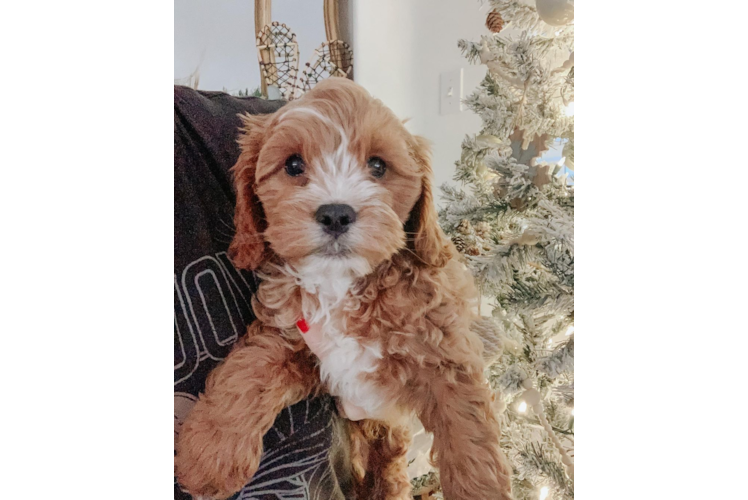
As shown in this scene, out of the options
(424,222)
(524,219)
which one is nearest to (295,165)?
(424,222)

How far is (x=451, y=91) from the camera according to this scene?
91 cm

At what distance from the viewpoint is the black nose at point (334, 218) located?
65cm

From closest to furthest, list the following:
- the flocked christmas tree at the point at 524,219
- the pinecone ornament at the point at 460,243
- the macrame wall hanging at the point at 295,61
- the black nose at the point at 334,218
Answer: the black nose at the point at 334,218 → the macrame wall hanging at the point at 295,61 → the flocked christmas tree at the point at 524,219 → the pinecone ornament at the point at 460,243

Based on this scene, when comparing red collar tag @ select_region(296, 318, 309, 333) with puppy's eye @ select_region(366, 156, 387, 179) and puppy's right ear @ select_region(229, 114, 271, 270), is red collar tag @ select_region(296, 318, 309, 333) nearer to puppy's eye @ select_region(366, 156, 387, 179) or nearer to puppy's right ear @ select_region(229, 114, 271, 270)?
puppy's right ear @ select_region(229, 114, 271, 270)

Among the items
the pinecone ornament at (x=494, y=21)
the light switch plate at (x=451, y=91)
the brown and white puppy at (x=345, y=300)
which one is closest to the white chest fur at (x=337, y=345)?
the brown and white puppy at (x=345, y=300)

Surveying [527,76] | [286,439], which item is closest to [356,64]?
[527,76]

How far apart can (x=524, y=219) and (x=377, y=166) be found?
487mm

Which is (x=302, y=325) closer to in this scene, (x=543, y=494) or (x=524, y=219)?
(x=524, y=219)

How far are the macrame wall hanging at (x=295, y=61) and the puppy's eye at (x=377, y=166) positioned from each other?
0.19 metres

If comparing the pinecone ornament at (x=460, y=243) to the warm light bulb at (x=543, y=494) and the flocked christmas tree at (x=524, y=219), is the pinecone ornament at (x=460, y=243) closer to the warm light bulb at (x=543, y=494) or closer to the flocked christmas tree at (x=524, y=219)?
the flocked christmas tree at (x=524, y=219)

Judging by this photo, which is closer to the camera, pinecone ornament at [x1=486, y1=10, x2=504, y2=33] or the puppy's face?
the puppy's face

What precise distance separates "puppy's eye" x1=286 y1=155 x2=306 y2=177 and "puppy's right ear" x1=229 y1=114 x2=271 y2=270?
56 mm

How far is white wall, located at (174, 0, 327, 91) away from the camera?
74 centimetres

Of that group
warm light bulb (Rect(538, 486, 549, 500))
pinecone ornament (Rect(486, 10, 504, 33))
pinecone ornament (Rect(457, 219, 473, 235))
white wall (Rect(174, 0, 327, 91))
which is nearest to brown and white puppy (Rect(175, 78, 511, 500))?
white wall (Rect(174, 0, 327, 91))
